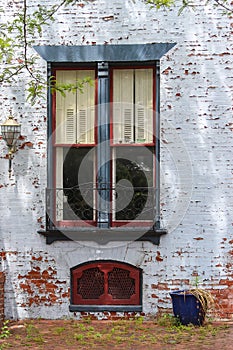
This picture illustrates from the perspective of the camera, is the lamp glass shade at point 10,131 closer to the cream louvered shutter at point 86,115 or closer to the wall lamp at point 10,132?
the wall lamp at point 10,132

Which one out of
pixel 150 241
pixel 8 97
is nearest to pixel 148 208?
pixel 150 241

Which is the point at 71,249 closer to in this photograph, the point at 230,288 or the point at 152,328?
the point at 152,328

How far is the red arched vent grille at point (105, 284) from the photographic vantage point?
9531 mm

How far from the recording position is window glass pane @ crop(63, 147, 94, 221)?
966cm

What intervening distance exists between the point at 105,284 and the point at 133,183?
1.48 metres

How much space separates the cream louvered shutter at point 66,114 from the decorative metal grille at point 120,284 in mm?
1985

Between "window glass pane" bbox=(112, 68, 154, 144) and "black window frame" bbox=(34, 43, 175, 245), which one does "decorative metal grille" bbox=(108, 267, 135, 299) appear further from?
"window glass pane" bbox=(112, 68, 154, 144)

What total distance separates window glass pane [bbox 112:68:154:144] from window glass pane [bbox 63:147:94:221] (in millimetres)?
531

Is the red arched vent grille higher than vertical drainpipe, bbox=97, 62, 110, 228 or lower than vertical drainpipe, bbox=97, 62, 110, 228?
lower

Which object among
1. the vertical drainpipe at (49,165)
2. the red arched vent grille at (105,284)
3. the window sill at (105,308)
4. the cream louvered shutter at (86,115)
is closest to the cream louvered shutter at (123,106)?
the cream louvered shutter at (86,115)

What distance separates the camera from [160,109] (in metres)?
9.56

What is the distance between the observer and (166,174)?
374 inches

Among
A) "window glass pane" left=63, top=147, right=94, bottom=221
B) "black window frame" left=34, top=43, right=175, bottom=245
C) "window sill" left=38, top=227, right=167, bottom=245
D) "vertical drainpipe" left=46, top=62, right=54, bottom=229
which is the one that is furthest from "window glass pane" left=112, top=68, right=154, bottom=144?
"window sill" left=38, top=227, right=167, bottom=245

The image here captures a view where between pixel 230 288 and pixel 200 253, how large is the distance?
2.06 feet
